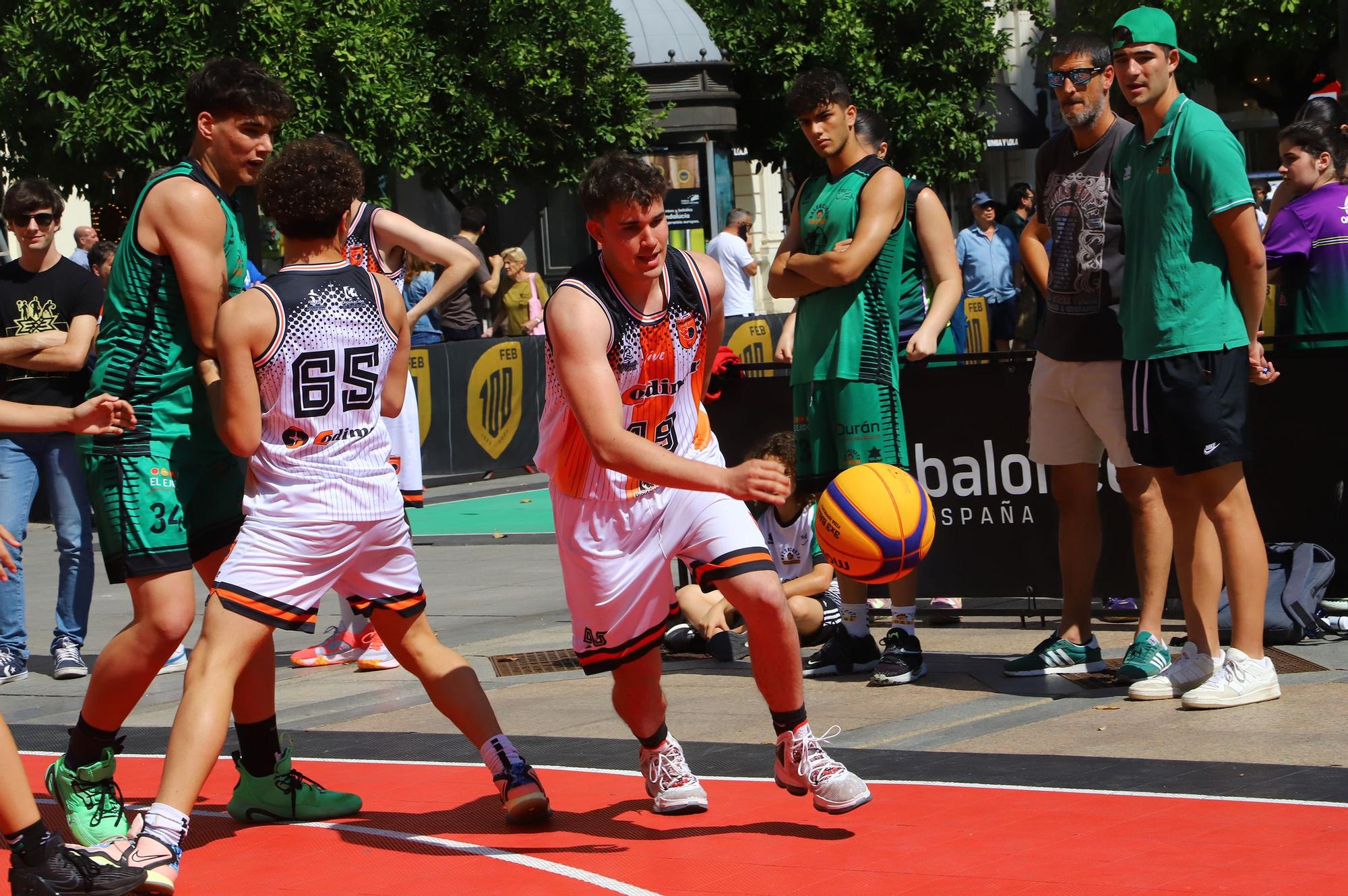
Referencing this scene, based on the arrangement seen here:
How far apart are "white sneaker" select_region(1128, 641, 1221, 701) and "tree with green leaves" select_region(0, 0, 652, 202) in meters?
17.2

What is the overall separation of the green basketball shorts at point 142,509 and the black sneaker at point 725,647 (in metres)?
3.23

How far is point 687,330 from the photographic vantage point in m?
5.35

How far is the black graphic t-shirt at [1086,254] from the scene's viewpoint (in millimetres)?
7117

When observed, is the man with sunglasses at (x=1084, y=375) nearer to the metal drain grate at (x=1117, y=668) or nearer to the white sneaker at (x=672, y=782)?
the metal drain grate at (x=1117, y=668)

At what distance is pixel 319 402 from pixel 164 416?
0.56m

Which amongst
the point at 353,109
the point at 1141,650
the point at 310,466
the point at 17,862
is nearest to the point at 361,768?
the point at 310,466

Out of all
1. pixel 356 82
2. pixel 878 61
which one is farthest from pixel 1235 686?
pixel 878 61

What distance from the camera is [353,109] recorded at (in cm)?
2455

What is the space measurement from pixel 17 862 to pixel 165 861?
0.38 meters

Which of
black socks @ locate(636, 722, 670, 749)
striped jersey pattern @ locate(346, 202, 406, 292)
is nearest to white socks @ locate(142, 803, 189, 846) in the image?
black socks @ locate(636, 722, 670, 749)

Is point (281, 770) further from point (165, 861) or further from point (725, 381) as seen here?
point (725, 381)

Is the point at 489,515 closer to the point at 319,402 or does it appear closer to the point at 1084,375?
the point at 1084,375

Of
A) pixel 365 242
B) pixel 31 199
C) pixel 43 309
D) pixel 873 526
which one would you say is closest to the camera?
pixel 873 526

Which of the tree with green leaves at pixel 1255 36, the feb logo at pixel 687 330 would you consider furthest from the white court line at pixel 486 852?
the tree with green leaves at pixel 1255 36
